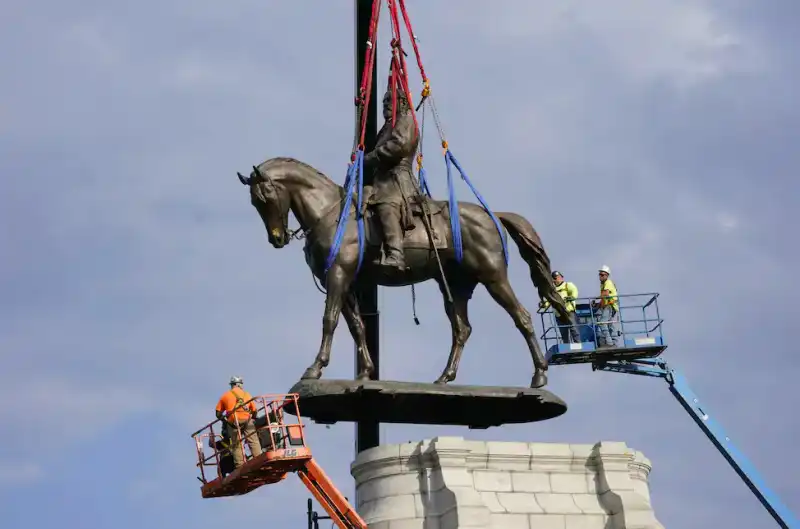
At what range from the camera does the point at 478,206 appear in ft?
87.0

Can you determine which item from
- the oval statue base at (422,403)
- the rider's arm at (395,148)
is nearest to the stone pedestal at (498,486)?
the oval statue base at (422,403)

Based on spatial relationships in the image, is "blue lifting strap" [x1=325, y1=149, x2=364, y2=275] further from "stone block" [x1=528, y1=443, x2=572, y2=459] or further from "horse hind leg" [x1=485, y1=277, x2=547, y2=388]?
"stone block" [x1=528, y1=443, x2=572, y2=459]

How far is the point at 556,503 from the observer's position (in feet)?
79.0

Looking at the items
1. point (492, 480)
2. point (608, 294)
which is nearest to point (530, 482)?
point (492, 480)

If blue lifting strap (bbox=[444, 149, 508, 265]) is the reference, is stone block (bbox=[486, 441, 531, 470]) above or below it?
below

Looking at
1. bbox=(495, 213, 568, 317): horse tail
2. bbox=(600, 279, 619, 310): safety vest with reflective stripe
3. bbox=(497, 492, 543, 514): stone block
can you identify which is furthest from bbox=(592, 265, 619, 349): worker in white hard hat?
bbox=(497, 492, 543, 514): stone block

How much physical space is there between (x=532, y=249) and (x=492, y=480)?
16.7 ft

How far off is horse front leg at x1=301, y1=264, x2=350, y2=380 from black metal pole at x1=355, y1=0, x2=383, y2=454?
1.31m

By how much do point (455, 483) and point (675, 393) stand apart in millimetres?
13482

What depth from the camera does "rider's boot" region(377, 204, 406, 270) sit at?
81.6ft

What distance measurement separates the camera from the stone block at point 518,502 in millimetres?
23672

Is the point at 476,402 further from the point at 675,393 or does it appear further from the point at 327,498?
the point at 675,393

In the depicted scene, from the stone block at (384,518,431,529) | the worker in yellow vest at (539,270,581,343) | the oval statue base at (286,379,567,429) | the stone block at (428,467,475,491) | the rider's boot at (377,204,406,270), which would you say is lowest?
the stone block at (384,518,431,529)

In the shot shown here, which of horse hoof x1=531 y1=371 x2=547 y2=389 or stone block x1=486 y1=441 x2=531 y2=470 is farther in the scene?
horse hoof x1=531 y1=371 x2=547 y2=389
